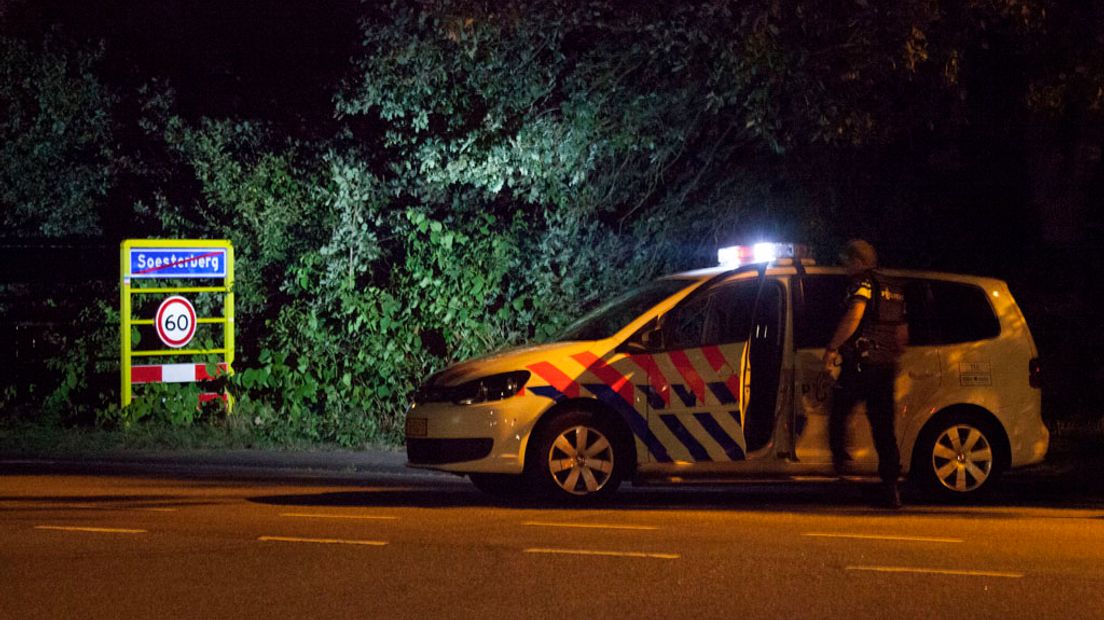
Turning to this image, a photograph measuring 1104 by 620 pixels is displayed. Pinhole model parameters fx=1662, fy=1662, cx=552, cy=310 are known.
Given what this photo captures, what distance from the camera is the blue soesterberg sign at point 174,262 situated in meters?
18.6

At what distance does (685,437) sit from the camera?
1106 centimetres

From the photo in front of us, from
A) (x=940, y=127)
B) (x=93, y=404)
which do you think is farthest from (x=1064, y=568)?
(x=93, y=404)

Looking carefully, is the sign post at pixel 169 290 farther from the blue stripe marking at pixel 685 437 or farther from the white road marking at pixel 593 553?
the white road marking at pixel 593 553

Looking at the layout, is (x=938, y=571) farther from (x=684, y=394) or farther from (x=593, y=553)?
(x=684, y=394)

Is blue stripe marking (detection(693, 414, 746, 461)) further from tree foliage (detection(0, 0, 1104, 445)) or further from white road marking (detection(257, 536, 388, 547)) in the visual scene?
tree foliage (detection(0, 0, 1104, 445))

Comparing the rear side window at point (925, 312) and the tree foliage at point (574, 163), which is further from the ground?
the tree foliage at point (574, 163)

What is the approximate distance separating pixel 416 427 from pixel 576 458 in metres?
1.15

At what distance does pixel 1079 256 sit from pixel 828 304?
7311 millimetres

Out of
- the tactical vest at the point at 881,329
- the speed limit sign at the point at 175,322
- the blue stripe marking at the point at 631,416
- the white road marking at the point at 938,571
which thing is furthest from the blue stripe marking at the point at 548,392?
the speed limit sign at the point at 175,322

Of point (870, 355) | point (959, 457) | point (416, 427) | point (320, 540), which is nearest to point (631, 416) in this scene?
point (416, 427)

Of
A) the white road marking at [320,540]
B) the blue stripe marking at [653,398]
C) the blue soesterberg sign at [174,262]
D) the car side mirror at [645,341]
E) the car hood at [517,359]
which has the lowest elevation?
→ the white road marking at [320,540]

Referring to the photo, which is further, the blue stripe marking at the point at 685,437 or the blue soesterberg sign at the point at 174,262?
the blue soesterberg sign at the point at 174,262

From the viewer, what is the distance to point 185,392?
1855 cm

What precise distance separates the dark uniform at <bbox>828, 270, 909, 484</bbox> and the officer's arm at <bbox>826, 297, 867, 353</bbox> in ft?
0.12
